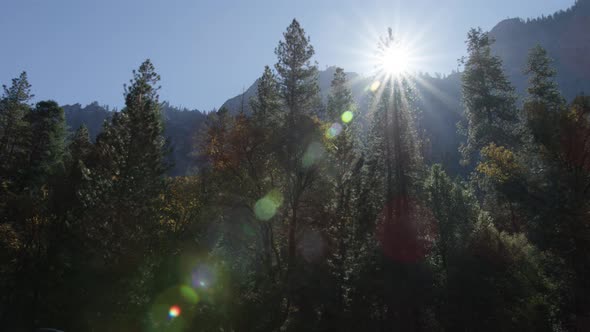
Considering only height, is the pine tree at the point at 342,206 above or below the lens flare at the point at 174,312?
above

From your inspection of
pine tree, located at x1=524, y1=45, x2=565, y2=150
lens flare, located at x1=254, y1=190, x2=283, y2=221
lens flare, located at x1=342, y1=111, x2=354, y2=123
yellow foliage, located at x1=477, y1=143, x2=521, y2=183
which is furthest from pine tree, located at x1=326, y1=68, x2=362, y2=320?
pine tree, located at x1=524, y1=45, x2=565, y2=150

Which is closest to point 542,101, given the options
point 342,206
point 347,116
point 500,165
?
point 500,165

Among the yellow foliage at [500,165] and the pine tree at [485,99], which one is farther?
the pine tree at [485,99]

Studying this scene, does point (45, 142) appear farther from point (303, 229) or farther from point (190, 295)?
point (303, 229)

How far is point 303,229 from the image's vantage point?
25.9m

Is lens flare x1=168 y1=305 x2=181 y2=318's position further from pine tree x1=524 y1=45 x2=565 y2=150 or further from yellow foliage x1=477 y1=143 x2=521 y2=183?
pine tree x1=524 y1=45 x2=565 y2=150

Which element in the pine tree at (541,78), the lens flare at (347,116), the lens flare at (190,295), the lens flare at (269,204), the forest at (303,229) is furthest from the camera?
the lens flare at (347,116)

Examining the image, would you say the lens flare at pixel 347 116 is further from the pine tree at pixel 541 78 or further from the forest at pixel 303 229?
the pine tree at pixel 541 78

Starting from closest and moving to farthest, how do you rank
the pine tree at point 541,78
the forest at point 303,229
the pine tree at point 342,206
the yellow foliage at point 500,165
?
the pine tree at point 342,206
the forest at point 303,229
the yellow foliage at point 500,165
the pine tree at point 541,78

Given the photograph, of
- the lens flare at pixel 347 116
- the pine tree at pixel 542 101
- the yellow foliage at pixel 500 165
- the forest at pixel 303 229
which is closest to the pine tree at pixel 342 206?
the forest at pixel 303 229

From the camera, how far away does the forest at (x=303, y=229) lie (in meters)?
18.8

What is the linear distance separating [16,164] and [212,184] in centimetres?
2004

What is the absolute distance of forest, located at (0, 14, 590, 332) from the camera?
1881cm

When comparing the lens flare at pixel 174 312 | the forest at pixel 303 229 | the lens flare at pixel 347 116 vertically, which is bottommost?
the lens flare at pixel 174 312
